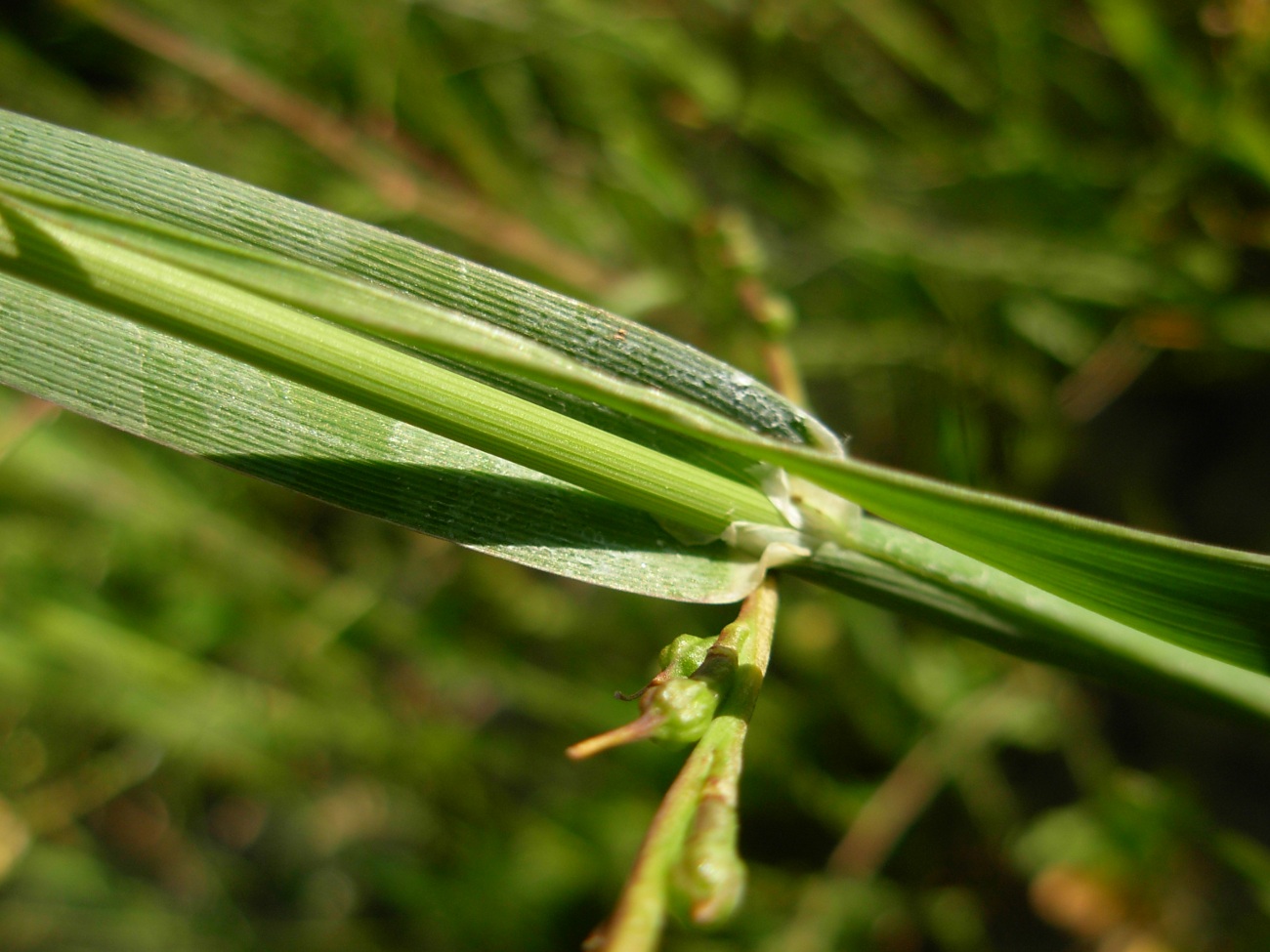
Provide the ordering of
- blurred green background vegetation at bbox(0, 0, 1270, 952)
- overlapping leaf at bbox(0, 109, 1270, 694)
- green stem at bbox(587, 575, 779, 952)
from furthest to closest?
blurred green background vegetation at bbox(0, 0, 1270, 952)
overlapping leaf at bbox(0, 109, 1270, 694)
green stem at bbox(587, 575, 779, 952)

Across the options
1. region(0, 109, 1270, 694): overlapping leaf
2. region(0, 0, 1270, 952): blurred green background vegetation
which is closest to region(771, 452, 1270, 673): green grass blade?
region(0, 109, 1270, 694): overlapping leaf

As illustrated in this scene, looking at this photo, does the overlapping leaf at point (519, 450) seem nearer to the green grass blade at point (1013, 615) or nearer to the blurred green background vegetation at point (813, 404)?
the green grass blade at point (1013, 615)

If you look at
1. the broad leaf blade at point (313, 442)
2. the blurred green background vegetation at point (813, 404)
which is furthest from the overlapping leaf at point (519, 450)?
the blurred green background vegetation at point (813, 404)

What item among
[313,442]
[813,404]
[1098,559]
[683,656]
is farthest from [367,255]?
[813,404]

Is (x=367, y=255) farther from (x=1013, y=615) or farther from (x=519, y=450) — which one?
(x=1013, y=615)

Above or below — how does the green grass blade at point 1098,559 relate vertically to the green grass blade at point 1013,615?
above

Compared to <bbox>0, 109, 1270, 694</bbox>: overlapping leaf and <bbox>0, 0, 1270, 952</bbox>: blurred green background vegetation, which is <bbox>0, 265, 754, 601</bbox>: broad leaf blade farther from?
<bbox>0, 0, 1270, 952</bbox>: blurred green background vegetation

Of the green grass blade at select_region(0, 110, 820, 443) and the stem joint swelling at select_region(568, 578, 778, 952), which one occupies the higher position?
the green grass blade at select_region(0, 110, 820, 443)
